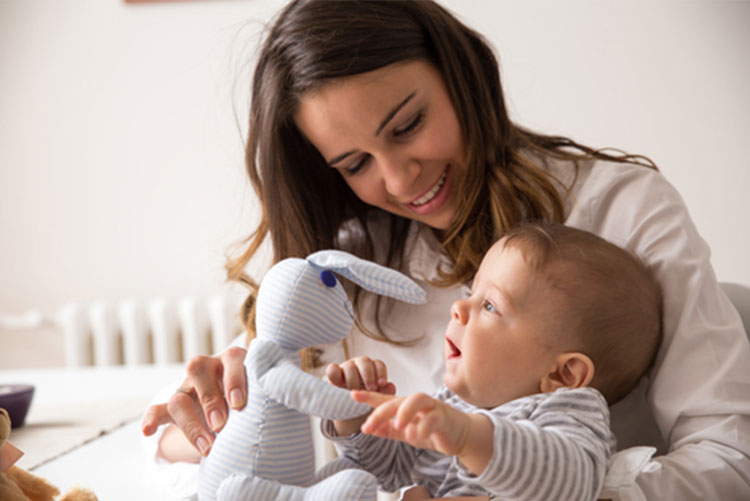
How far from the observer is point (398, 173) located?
111 centimetres

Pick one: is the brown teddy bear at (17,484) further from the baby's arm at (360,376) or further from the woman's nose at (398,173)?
the woman's nose at (398,173)

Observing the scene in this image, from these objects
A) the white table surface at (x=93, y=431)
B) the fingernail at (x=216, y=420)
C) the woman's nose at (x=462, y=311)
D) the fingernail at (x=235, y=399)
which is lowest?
the white table surface at (x=93, y=431)

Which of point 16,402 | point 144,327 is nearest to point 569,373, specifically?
point 16,402

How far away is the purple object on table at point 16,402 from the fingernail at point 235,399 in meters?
0.85

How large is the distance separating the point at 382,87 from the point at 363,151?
3.9 inches

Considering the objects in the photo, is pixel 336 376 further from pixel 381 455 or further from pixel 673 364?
pixel 673 364

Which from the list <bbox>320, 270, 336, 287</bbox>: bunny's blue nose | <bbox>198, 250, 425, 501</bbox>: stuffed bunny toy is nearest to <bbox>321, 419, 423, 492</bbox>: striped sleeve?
<bbox>198, 250, 425, 501</bbox>: stuffed bunny toy

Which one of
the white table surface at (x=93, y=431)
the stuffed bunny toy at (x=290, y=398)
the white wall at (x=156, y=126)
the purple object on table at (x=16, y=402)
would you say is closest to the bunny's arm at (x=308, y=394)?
the stuffed bunny toy at (x=290, y=398)

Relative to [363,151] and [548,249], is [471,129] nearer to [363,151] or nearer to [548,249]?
[363,151]

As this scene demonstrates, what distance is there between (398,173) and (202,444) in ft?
1.56

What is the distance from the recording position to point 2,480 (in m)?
0.67

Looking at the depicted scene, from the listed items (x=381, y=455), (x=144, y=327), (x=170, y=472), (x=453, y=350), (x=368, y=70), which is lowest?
(x=144, y=327)

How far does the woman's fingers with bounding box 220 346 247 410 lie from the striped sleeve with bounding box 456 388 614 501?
0.81 ft

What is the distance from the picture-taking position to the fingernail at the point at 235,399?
75cm
